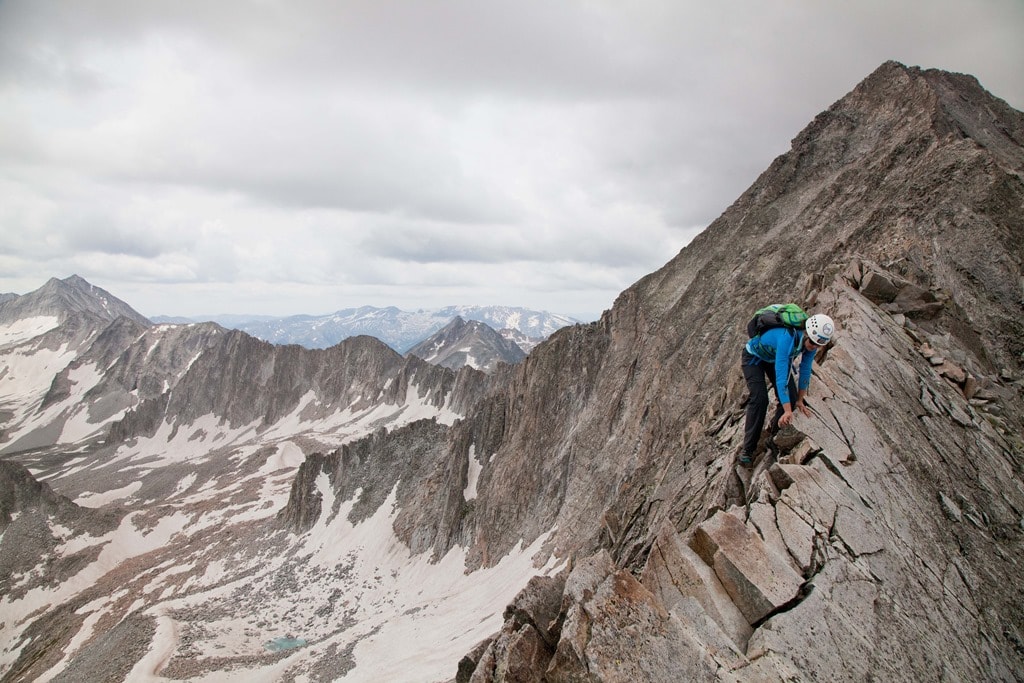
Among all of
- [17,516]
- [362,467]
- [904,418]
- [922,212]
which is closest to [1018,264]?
[922,212]

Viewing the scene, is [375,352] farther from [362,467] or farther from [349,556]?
[349,556]

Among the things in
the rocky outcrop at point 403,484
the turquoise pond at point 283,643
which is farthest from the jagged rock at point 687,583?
the rocky outcrop at point 403,484

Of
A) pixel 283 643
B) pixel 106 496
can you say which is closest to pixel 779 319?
pixel 283 643

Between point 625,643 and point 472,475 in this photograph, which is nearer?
point 625,643

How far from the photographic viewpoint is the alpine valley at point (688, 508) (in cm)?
833

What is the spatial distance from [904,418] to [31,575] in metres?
99.3

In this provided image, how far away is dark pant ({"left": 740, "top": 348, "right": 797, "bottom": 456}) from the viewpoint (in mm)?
11086

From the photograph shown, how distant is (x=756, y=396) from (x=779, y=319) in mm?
1771

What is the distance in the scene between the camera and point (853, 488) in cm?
991

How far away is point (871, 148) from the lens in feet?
127

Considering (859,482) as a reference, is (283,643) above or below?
below

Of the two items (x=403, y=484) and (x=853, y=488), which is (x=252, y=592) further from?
(x=853, y=488)

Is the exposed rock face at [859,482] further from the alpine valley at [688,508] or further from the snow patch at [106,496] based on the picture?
the snow patch at [106,496]

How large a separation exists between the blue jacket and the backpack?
0.13 meters
